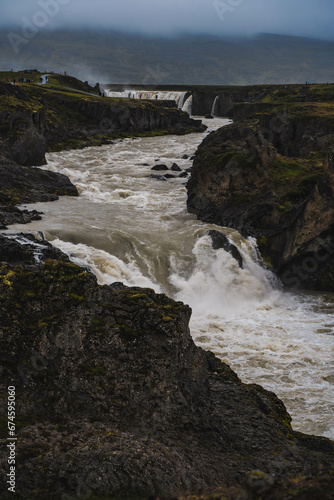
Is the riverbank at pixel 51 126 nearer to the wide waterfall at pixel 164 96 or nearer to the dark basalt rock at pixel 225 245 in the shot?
the dark basalt rock at pixel 225 245

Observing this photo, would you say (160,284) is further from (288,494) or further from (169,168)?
(169,168)

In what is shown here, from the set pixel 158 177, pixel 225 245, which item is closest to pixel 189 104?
pixel 158 177

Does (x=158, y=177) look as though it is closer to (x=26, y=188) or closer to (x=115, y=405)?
(x=26, y=188)

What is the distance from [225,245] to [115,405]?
22.6 m

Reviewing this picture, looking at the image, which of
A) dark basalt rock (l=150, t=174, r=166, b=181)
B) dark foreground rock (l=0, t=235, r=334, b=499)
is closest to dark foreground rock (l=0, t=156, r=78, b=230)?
dark basalt rock (l=150, t=174, r=166, b=181)

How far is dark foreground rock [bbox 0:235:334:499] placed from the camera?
26.9 feet

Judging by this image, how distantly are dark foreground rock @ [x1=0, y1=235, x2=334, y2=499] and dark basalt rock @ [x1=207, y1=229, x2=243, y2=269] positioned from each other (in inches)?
773

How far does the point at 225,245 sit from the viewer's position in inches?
1245

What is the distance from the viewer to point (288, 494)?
232 inches

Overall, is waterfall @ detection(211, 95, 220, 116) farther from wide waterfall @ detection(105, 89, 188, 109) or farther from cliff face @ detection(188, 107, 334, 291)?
cliff face @ detection(188, 107, 334, 291)

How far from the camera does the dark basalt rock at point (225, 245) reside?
103 ft

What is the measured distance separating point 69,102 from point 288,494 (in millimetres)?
94474

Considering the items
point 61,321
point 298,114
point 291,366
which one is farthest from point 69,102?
point 61,321

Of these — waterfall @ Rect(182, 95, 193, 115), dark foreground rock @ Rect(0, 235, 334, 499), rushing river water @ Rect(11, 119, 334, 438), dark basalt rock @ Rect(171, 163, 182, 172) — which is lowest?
rushing river water @ Rect(11, 119, 334, 438)
